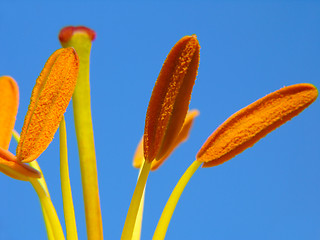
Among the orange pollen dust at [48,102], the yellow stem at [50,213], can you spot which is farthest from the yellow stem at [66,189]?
the orange pollen dust at [48,102]

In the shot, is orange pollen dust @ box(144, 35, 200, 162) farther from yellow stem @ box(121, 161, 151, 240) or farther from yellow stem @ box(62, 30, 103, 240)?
yellow stem @ box(62, 30, 103, 240)

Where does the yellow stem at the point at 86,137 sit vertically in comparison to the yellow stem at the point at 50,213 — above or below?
above

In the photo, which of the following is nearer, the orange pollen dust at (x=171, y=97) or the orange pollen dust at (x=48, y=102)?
the orange pollen dust at (x=171, y=97)

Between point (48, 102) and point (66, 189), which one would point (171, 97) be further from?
point (66, 189)

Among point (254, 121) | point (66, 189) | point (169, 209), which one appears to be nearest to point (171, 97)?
point (254, 121)

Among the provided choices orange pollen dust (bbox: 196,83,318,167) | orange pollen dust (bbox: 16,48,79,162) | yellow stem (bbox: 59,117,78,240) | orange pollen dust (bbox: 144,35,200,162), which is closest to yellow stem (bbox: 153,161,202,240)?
orange pollen dust (bbox: 196,83,318,167)

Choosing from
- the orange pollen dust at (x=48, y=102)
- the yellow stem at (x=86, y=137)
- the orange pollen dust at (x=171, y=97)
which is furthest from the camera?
the yellow stem at (x=86, y=137)

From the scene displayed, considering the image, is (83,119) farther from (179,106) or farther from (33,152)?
(179,106)

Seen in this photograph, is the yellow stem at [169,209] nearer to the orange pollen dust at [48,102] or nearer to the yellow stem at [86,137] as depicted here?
the yellow stem at [86,137]

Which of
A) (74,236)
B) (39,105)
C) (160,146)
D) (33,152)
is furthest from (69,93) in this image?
(74,236)
